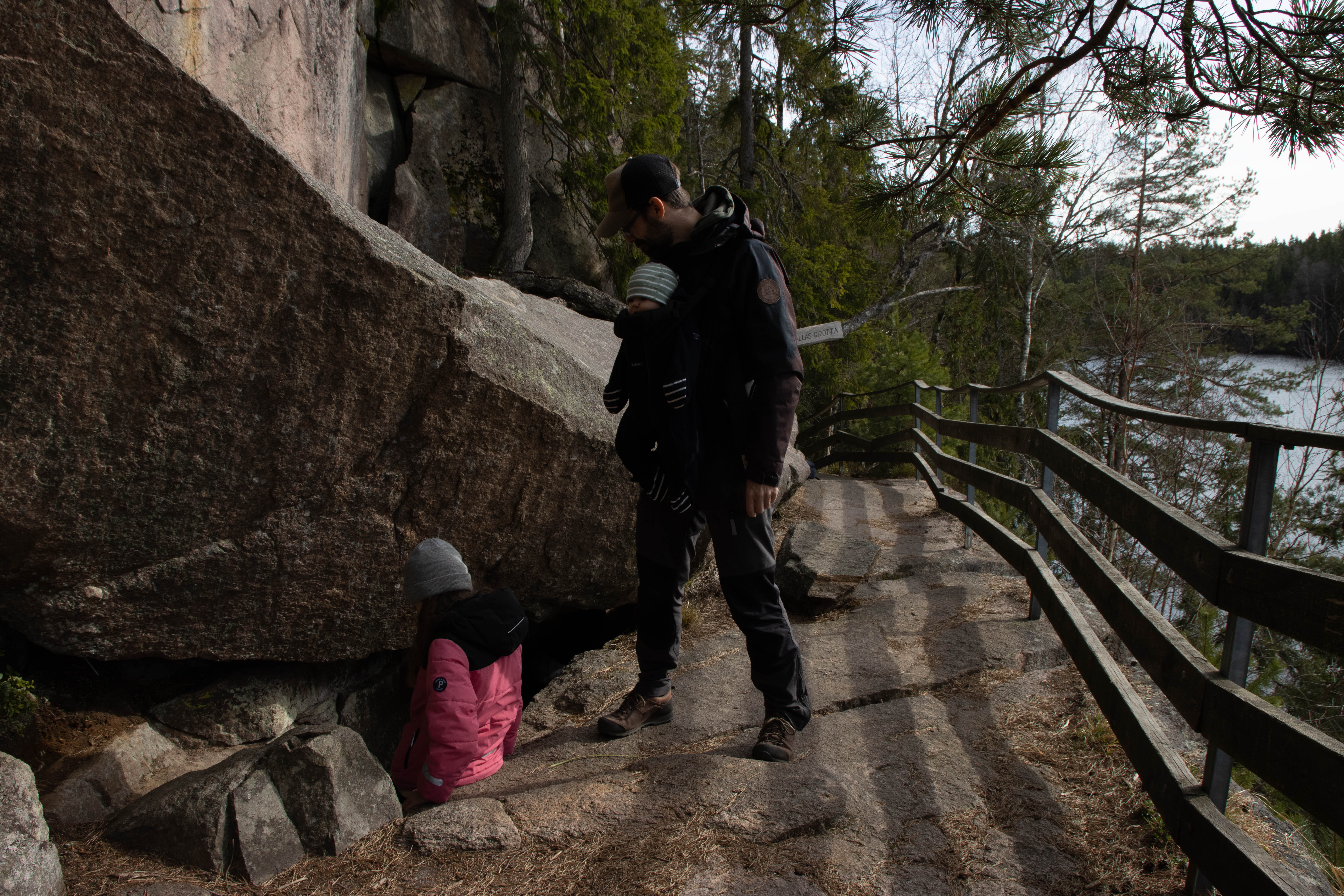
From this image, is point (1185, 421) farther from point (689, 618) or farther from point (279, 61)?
point (279, 61)

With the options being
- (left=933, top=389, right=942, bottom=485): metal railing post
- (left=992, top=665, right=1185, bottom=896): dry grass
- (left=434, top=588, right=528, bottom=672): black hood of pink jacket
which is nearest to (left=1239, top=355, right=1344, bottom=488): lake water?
(left=933, top=389, right=942, bottom=485): metal railing post

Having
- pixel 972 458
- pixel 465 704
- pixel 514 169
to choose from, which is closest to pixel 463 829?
pixel 465 704

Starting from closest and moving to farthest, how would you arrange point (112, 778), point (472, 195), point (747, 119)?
1. point (112, 778)
2. point (472, 195)
3. point (747, 119)

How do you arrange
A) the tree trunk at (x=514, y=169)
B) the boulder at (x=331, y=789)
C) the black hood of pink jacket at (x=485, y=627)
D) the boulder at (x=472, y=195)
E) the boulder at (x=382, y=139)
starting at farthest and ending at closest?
the tree trunk at (x=514, y=169), the boulder at (x=472, y=195), the boulder at (x=382, y=139), the black hood of pink jacket at (x=485, y=627), the boulder at (x=331, y=789)

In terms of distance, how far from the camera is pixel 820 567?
15.7 feet

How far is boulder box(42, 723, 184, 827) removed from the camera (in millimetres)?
2889

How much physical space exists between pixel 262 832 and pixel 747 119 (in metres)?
11.9

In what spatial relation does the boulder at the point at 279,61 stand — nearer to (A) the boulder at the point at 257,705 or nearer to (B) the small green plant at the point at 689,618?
(A) the boulder at the point at 257,705

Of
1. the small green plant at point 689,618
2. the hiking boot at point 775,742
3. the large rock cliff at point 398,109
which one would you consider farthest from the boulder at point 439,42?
the hiking boot at point 775,742

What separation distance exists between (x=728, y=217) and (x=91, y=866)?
2938mm

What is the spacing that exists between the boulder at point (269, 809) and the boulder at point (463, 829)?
0.16 meters

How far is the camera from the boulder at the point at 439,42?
934 cm

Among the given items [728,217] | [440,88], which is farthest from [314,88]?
[440,88]

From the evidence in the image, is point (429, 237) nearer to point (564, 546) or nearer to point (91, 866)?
point (564, 546)
